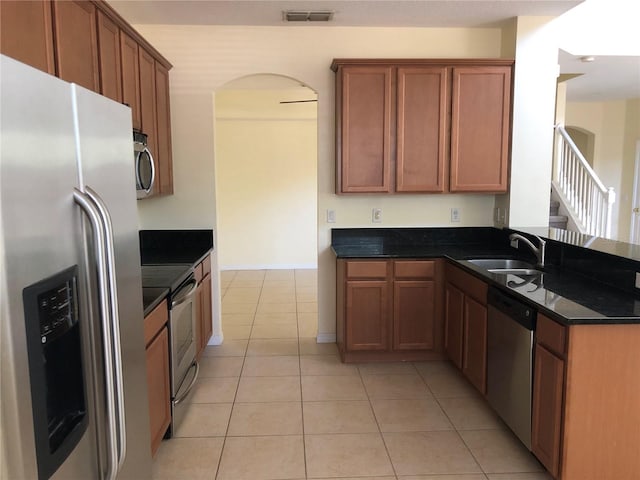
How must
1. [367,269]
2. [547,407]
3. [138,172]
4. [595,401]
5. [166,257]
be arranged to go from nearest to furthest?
[595,401] < [547,407] < [138,172] < [166,257] < [367,269]

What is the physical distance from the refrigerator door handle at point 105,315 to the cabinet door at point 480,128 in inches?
124

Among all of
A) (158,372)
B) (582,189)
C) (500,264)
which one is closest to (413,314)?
(500,264)

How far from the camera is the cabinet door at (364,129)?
147 inches

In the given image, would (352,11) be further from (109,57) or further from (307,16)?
(109,57)

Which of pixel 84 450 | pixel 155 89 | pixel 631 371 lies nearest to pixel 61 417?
pixel 84 450

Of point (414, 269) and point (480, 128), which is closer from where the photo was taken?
A: point (414, 269)

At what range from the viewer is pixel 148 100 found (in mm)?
3270

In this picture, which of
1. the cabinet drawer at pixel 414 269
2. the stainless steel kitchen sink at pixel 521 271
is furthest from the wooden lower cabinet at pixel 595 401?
the cabinet drawer at pixel 414 269

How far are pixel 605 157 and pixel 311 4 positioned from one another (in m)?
7.22

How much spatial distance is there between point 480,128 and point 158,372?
9.84 ft

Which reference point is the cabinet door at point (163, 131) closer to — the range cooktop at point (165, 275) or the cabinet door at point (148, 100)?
the cabinet door at point (148, 100)

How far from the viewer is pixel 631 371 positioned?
81.9 inches

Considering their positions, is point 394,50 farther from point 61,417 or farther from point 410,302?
point 61,417

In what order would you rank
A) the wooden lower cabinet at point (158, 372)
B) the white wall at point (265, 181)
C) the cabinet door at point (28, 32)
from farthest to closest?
the white wall at point (265, 181), the wooden lower cabinet at point (158, 372), the cabinet door at point (28, 32)
